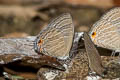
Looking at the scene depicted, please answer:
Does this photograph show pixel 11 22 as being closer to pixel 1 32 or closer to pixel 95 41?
pixel 1 32

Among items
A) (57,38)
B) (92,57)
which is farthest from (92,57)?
(57,38)

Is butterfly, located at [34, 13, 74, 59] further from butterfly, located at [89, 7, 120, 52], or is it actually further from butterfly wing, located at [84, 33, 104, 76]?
butterfly wing, located at [84, 33, 104, 76]

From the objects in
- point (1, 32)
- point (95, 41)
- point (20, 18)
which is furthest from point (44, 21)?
point (95, 41)

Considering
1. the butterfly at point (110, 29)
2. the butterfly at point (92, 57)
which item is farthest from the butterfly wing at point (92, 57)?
the butterfly at point (110, 29)

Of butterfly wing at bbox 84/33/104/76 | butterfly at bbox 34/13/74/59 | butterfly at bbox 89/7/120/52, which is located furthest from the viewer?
butterfly at bbox 89/7/120/52

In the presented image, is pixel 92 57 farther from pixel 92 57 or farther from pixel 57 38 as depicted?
pixel 57 38

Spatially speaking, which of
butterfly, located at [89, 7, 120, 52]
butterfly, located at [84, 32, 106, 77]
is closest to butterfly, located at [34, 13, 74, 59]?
butterfly, located at [89, 7, 120, 52]

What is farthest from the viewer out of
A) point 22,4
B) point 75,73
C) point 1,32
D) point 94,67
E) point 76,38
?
point 22,4

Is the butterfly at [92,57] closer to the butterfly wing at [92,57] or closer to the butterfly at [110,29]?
the butterfly wing at [92,57]
